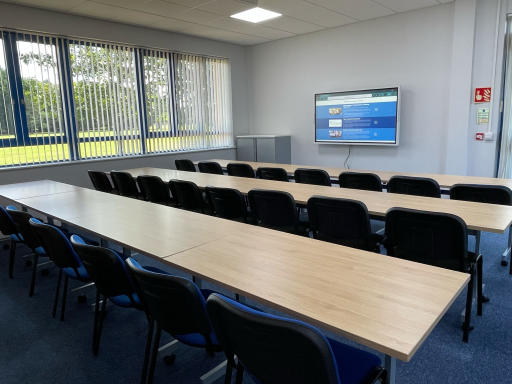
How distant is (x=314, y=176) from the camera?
4.36 meters

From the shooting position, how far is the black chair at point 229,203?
3363 mm

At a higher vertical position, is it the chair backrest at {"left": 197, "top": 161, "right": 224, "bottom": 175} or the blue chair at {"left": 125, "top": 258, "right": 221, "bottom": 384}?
the chair backrest at {"left": 197, "top": 161, "right": 224, "bottom": 175}

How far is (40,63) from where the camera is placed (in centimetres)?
517

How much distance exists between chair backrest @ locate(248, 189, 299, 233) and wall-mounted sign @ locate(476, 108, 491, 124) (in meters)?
3.90

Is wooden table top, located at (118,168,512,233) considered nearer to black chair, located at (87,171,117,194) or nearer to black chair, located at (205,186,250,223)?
black chair, located at (205,186,250,223)

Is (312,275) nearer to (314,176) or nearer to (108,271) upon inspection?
(108,271)

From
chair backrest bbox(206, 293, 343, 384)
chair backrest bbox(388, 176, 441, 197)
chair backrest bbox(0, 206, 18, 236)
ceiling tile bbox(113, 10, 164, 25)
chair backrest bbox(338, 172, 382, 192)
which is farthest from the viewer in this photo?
ceiling tile bbox(113, 10, 164, 25)

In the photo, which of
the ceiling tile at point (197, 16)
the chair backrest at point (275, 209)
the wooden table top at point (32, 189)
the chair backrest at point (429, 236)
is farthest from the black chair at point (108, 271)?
the ceiling tile at point (197, 16)

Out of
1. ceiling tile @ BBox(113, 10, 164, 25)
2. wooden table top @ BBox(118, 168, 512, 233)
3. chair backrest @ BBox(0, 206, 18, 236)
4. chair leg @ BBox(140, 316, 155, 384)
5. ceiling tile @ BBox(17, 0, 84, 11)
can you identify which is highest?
ceiling tile @ BBox(113, 10, 164, 25)

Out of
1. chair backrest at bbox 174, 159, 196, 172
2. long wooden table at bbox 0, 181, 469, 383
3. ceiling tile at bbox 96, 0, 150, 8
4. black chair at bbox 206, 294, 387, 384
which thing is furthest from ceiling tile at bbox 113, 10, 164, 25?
black chair at bbox 206, 294, 387, 384

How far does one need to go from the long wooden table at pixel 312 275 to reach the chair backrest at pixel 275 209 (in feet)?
2.17

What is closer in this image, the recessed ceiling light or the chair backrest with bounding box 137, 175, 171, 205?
the chair backrest with bounding box 137, 175, 171, 205

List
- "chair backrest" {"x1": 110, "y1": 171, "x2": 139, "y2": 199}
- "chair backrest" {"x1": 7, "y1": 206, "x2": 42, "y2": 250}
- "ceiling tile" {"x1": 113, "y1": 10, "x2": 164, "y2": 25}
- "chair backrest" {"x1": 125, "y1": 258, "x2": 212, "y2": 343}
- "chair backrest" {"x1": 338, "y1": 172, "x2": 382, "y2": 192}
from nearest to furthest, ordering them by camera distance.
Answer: "chair backrest" {"x1": 125, "y1": 258, "x2": 212, "y2": 343}, "chair backrest" {"x1": 7, "y1": 206, "x2": 42, "y2": 250}, "chair backrest" {"x1": 338, "y1": 172, "x2": 382, "y2": 192}, "chair backrest" {"x1": 110, "y1": 171, "x2": 139, "y2": 199}, "ceiling tile" {"x1": 113, "y1": 10, "x2": 164, "y2": 25}

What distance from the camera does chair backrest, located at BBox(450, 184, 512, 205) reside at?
3033 millimetres
